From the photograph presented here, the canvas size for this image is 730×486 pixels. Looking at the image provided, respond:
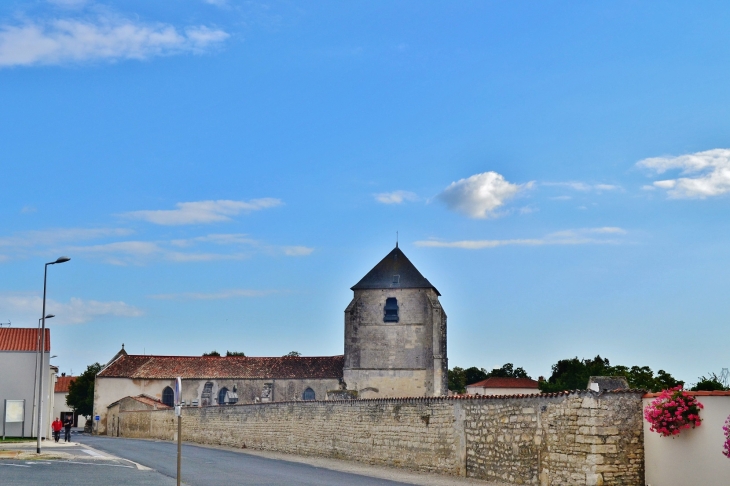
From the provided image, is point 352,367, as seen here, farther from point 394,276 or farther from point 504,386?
point 504,386

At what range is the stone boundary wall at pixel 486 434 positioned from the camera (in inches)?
606

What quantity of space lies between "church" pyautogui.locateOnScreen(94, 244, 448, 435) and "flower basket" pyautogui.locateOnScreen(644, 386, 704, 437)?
44.5 meters

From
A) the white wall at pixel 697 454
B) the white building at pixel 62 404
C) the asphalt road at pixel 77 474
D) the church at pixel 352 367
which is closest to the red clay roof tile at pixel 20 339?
the church at pixel 352 367

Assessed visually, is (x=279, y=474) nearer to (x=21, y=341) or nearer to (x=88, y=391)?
(x=21, y=341)

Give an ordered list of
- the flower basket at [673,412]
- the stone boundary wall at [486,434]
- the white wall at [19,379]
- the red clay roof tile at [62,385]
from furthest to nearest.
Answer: the red clay roof tile at [62,385], the white wall at [19,379], the stone boundary wall at [486,434], the flower basket at [673,412]

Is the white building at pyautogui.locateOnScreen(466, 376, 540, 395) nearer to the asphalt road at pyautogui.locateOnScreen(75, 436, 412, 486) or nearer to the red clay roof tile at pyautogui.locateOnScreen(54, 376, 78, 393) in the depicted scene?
the red clay roof tile at pyautogui.locateOnScreen(54, 376, 78, 393)

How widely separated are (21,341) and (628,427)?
121 feet

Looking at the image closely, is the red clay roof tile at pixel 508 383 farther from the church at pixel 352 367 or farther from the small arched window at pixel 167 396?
the small arched window at pixel 167 396

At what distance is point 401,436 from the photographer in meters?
23.0

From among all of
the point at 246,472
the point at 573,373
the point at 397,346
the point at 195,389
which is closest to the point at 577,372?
the point at 573,373

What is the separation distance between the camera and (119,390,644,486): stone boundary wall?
50.5 ft

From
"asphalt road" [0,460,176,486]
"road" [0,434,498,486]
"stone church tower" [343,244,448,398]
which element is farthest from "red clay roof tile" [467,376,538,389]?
"asphalt road" [0,460,176,486]

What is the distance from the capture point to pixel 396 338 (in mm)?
60188

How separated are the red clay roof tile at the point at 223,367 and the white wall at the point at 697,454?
160ft
